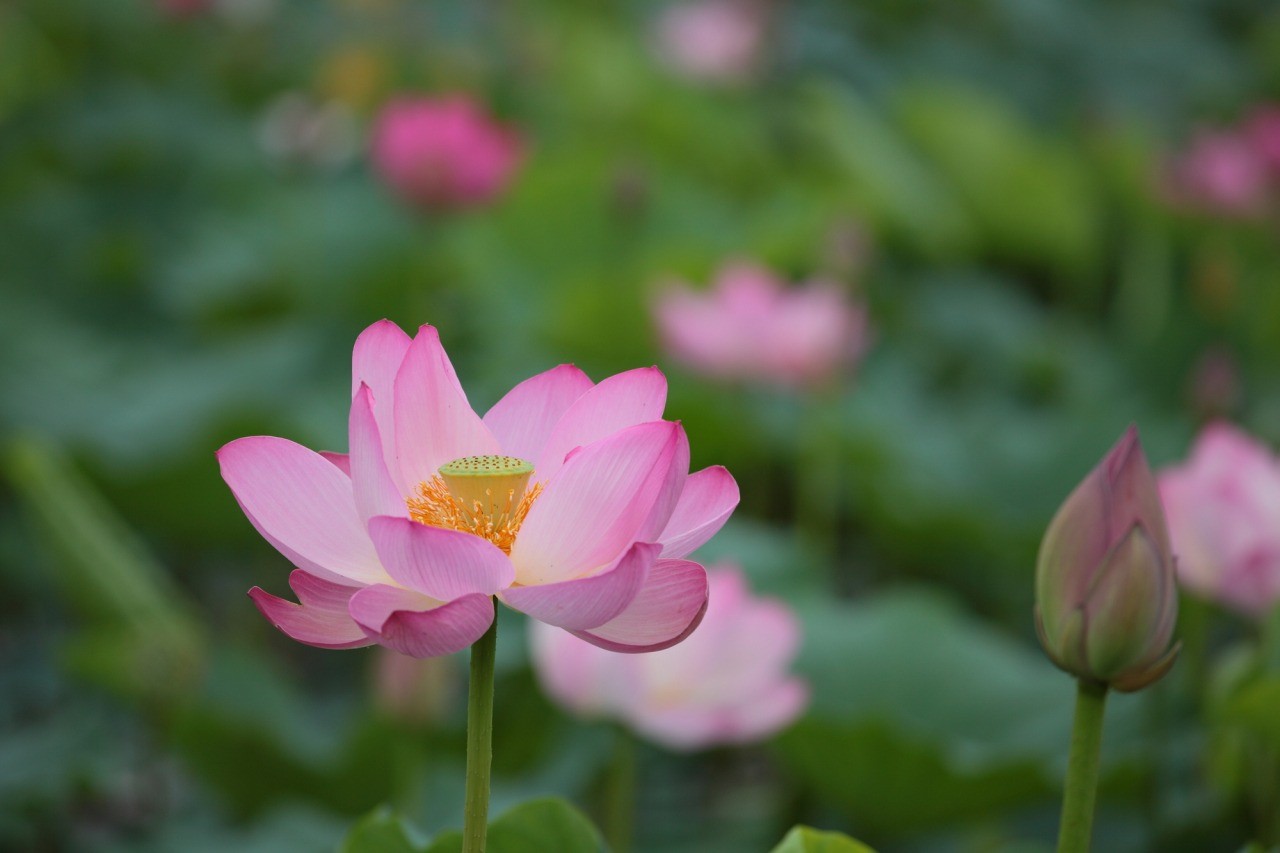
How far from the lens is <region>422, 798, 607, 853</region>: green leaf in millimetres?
Answer: 491

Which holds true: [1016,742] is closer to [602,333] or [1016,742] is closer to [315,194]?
[602,333]

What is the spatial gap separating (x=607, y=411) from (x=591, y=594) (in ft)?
0.31

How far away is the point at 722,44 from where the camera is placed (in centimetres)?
304

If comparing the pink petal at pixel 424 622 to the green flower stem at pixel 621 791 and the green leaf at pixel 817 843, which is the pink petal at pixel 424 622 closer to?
the green leaf at pixel 817 843

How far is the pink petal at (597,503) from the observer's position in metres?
0.40

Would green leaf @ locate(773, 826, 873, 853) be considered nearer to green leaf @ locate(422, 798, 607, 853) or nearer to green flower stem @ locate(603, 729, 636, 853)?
green leaf @ locate(422, 798, 607, 853)

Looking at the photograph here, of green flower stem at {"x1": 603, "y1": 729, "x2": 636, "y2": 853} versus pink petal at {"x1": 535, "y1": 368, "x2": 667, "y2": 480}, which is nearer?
pink petal at {"x1": 535, "y1": 368, "x2": 667, "y2": 480}

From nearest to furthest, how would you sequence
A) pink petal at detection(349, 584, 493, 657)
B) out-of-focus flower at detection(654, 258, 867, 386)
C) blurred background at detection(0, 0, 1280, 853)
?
pink petal at detection(349, 584, 493, 657) < blurred background at detection(0, 0, 1280, 853) < out-of-focus flower at detection(654, 258, 867, 386)

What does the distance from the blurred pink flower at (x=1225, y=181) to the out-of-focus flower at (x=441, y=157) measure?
133cm

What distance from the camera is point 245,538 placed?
4.74 feet

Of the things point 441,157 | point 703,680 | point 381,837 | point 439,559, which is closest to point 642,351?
point 441,157

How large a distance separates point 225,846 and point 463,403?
2.23ft

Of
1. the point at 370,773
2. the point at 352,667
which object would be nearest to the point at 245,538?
the point at 352,667

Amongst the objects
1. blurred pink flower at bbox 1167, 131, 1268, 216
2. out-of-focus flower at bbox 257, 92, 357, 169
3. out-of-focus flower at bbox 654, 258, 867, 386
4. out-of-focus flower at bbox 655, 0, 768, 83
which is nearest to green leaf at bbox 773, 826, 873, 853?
out-of-focus flower at bbox 654, 258, 867, 386
